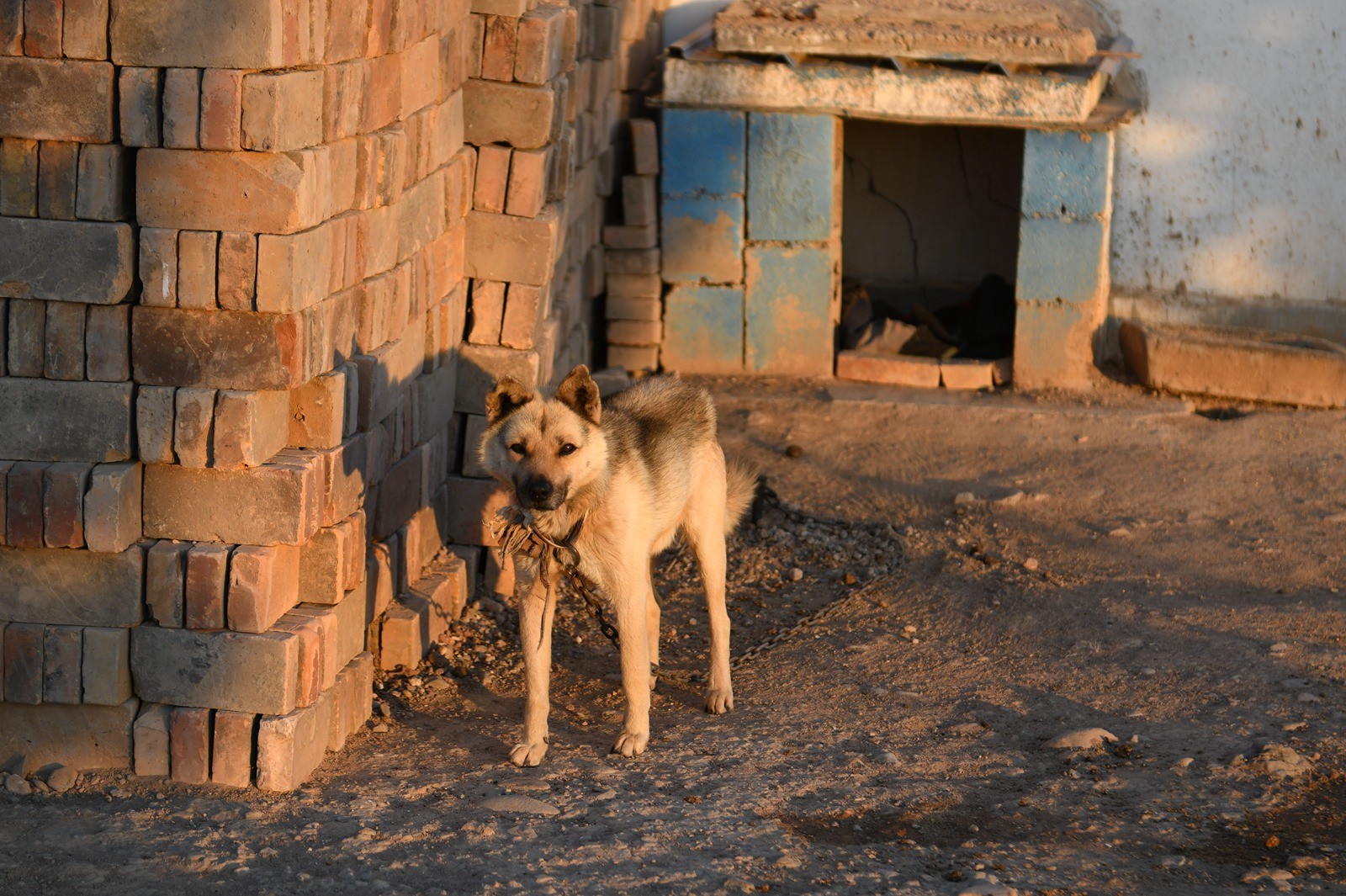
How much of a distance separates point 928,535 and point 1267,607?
5.57ft

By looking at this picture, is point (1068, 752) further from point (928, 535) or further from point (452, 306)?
point (452, 306)

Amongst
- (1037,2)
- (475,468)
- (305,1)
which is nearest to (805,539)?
(475,468)

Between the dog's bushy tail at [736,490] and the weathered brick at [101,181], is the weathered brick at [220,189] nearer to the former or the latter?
the weathered brick at [101,181]

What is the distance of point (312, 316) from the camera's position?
A: 15.7 feet

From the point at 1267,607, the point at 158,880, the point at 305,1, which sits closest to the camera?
the point at 158,880

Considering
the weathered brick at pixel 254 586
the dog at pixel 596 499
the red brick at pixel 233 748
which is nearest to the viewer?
the weathered brick at pixel 254 586

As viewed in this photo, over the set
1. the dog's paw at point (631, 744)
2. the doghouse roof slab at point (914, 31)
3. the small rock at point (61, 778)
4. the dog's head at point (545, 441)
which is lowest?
the small rock at point (61, 778)

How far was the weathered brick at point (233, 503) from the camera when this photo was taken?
479 cm

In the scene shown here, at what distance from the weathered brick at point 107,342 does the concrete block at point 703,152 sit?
5831 millimetres

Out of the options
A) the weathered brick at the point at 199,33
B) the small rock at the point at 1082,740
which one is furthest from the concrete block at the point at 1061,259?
the weathered brick at the point at 199,33

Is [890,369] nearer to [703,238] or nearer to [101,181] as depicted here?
[703,238]

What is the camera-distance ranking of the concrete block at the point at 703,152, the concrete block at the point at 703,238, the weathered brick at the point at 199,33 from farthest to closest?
the concrete block at the point at 703,238 < the concrete block at the point at 703,152 < the weathered brick at the point at 199,33

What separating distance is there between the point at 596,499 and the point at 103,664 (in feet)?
5.64

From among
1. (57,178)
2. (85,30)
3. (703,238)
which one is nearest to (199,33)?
(85,30)
